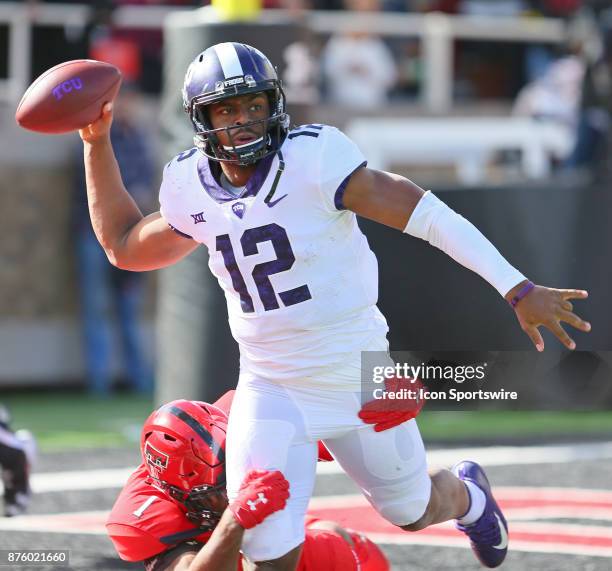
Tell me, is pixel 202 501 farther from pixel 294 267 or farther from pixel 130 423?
pixel 130 423

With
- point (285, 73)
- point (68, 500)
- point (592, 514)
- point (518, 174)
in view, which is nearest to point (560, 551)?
point (592, 514)

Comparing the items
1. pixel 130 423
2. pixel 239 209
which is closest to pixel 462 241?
pixel 239 209

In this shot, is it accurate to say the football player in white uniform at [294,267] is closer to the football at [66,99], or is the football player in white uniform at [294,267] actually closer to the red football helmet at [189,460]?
the red football helmet at [189,460]

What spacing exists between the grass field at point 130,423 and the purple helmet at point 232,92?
371 centimetres

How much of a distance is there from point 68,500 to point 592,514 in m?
2.28

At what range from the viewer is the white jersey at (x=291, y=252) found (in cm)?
389

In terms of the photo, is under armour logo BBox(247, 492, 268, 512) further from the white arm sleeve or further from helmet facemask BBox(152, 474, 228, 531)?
the white arm sleeve

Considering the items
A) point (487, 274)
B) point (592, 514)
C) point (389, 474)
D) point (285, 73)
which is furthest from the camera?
point (285, 73)

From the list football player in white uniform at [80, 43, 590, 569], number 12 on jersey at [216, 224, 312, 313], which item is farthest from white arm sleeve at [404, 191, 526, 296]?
number 12 on jersey at [216, 224, 312, 313]

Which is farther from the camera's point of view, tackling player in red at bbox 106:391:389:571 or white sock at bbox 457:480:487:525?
white sock at bbox 457:480:487:525

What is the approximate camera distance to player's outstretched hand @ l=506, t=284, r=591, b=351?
3.70m

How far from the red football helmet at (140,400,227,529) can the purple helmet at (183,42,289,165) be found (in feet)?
2.79

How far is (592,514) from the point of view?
225 inches

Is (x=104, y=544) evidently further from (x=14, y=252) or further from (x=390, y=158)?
(x=390, y=158)
